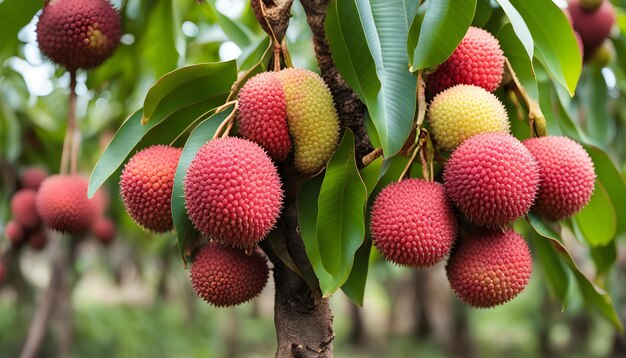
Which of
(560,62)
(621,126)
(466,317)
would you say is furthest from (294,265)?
(466,317)

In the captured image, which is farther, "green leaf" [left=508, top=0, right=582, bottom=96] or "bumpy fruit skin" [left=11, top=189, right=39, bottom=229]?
"bumpy fruit skin" [left=11, top=189, right=39, bottom=229]

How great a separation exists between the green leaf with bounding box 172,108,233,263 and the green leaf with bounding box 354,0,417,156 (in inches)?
9.1

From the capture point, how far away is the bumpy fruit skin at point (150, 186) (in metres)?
0.88

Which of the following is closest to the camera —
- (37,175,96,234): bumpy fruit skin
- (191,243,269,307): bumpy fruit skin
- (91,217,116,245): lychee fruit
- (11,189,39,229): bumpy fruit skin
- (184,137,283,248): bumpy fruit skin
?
(184,137,283,248): bumpy fruit skin

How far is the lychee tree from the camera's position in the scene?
2.65 feet

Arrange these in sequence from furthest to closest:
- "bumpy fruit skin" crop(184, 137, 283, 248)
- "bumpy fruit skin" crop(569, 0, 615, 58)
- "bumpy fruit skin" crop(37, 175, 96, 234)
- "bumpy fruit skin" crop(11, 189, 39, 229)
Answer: "bumpy fruit skin" crop(11, 189, 39, 229), "bumpy fruit skin" crop(569, 0, 615, 58), "bumpy fruit skin" crop(37, 175, 96, 234), "bumpy fruit skin" crop(184, 137, 283, 248)

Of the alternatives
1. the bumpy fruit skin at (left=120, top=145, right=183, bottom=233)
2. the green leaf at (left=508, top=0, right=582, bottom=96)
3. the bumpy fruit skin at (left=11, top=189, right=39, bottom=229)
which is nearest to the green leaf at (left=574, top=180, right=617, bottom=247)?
the green leaf at (left=508, top=0, right=582, bottom=96)

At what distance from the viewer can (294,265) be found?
35.3 inches

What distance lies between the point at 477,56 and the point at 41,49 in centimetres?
76

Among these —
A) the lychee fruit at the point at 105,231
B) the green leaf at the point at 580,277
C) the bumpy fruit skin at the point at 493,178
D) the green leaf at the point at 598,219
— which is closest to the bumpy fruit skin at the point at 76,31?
the bumpy fruit skin at the point at 493,178

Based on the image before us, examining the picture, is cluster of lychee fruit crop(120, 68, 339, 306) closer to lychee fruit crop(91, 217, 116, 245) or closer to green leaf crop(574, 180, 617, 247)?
green leaf crop(574, 180, 617, 247)

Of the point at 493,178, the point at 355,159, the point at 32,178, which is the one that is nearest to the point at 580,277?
the point at 493,178

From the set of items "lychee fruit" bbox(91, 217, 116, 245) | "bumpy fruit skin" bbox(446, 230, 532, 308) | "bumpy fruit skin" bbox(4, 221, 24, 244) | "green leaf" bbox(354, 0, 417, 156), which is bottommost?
"lychee fruit" bbox(91, 217, 116, 245)

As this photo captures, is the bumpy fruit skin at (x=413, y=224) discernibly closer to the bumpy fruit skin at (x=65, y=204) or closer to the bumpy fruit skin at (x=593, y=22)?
the bumpy fruit skin at (x=65, y=204)
